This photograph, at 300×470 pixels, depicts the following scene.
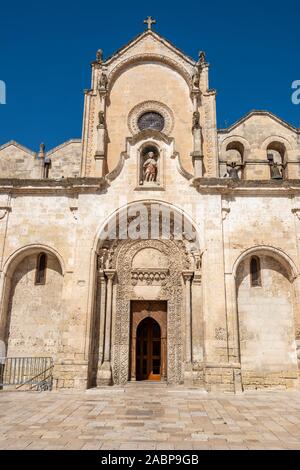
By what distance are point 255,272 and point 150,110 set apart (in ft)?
28.8

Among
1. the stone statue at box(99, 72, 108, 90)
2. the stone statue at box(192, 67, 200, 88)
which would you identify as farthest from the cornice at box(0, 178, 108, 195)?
the stone statue at box(192, 67, 200, 88)

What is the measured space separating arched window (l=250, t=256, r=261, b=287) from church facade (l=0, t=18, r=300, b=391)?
4 cm

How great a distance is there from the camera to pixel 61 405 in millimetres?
9883

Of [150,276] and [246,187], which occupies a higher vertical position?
[246,187]

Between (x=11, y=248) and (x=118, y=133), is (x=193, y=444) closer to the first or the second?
(x=11, y=248)

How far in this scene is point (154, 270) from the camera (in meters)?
15.0

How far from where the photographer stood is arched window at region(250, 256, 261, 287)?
14.6 m

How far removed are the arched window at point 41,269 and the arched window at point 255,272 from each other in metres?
8.16

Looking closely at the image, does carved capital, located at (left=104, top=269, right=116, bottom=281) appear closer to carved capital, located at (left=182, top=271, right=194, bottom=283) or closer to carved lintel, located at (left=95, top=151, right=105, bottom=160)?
carved capital, located at (left=182, top=271, right=194, bottom=283)

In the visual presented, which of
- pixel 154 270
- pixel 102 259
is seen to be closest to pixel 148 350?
pixel 154 270

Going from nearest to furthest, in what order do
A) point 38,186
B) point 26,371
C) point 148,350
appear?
point 26,371 → point 148,350 → point 38,186

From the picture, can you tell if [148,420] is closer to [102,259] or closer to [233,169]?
[102,259]

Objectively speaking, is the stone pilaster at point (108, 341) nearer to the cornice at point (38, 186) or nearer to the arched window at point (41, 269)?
the arched window at point (41, 269)
